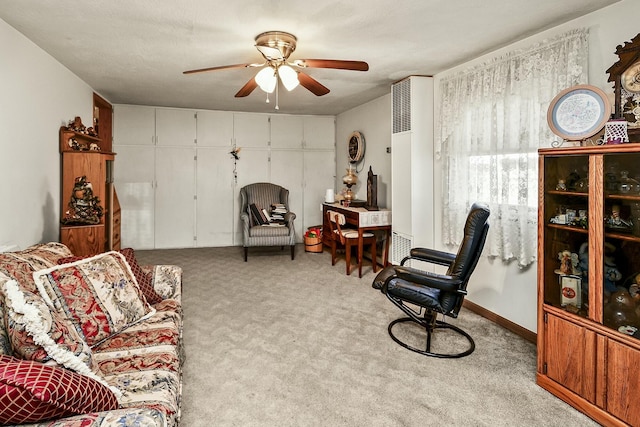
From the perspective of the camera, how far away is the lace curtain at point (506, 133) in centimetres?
274

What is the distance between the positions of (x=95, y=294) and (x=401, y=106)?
141 inches

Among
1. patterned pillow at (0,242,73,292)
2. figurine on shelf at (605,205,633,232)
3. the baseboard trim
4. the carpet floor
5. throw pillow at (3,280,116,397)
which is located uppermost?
figurine on shelf at (605,205,633,232)

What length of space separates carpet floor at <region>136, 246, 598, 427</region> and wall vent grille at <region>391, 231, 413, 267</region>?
2.25 feet

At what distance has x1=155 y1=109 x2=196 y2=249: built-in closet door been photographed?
250 inches

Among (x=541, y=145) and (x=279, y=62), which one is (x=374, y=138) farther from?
(x=541, y=145)

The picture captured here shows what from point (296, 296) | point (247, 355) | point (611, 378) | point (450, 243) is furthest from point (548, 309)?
point (296, 296)

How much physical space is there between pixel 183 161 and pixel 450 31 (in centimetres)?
491

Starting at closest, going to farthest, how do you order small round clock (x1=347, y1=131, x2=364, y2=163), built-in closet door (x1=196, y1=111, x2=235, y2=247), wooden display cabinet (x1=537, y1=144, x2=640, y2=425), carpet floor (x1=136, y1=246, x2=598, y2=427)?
wooden display cabinet (x1=537, y1=144, x2=640, y2=425), carpet floor (x1=136, y1=246, x2=598, y2=427), small round clock (x1=347, y1=131, x2=364, y2=163), built-in closet door (x1=196, y1=111, x2=235, y2=247)

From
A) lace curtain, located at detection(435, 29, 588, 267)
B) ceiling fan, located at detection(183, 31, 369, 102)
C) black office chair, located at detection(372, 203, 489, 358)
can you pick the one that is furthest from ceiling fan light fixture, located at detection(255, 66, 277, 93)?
lace curtain, located at detection(435, 29, 588, 267)

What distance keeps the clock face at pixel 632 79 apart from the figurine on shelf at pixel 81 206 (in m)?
4.13

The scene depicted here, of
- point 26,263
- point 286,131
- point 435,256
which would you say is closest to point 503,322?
point 435,256

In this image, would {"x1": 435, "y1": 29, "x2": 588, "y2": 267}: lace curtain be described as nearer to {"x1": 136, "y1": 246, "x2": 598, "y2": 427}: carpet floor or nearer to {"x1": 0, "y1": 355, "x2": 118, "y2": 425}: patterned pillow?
{"x1": 136, "y1": 246, "x2": 598, "y2": 427}: carpet floor

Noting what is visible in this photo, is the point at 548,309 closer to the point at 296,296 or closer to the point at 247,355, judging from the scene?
the point at 247,355

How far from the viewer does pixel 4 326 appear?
1366mm
